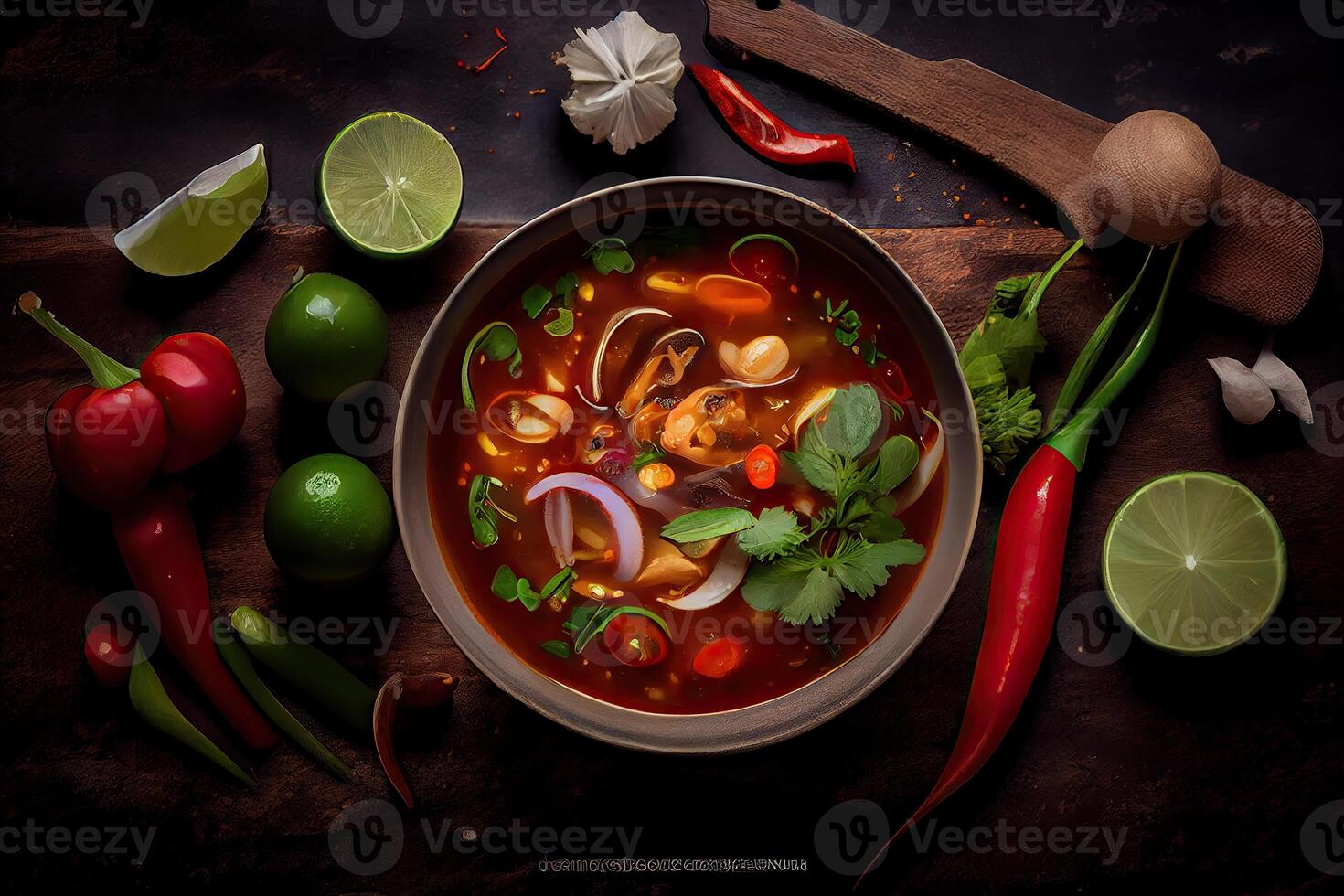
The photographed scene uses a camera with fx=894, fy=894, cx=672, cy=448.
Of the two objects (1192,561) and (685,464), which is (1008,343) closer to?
(1192,561)

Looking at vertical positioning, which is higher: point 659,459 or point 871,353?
point 871,353

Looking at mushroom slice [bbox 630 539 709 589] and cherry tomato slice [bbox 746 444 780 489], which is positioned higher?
cherry tomato slice [bbox 746 444 780 489]

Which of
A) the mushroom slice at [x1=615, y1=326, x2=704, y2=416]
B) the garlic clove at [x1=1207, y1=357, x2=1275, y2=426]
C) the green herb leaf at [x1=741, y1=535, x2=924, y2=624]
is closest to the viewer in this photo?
the green herb leaf at [x1=741, y1=535, x2=924, y2=624]

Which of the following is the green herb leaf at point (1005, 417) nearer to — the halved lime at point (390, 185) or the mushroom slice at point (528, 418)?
the mushroom slice at point (528, 418)

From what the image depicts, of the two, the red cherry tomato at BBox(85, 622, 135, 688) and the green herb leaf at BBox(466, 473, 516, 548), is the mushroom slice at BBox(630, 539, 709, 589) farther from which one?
the red cherry tomato at BBox(85, 622, 135, 688)

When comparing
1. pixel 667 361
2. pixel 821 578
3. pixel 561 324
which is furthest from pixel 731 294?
pixel 821 578

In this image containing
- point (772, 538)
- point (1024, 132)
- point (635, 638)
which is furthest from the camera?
point (1024, 132)

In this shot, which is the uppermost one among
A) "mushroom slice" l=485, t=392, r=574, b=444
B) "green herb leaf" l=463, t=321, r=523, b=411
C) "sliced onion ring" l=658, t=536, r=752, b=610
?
"green herb leaf" l=463, t=321, r=523, b=411

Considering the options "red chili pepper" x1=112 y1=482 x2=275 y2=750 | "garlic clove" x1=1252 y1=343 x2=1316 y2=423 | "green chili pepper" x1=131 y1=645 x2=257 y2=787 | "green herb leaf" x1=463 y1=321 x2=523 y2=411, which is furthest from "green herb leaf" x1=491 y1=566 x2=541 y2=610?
"garlic clove" x1=1252 y1=343 x2=1316 y2=423
